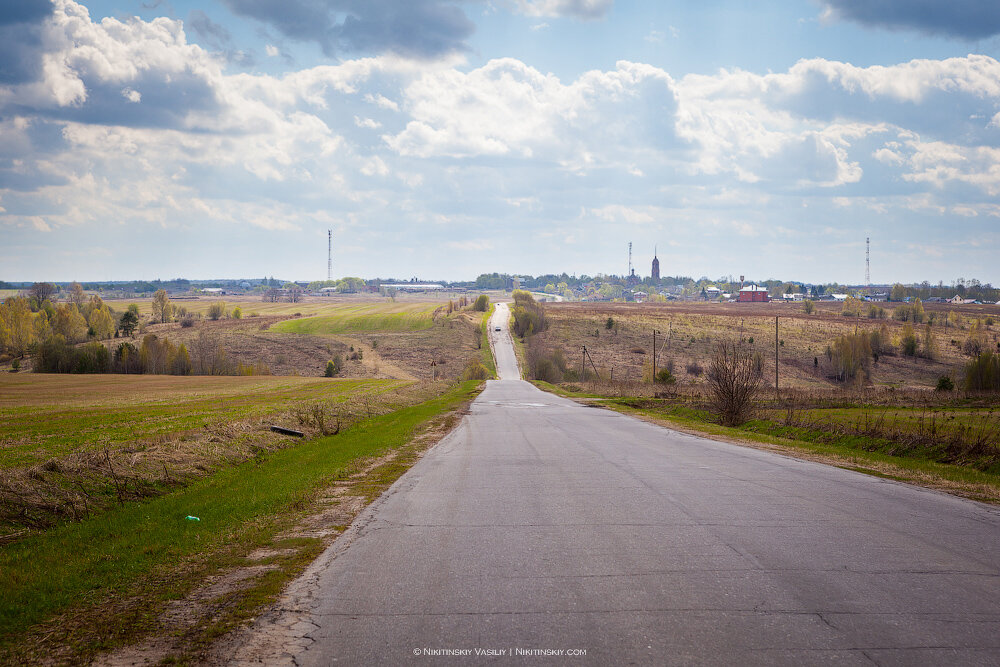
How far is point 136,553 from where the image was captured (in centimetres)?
941

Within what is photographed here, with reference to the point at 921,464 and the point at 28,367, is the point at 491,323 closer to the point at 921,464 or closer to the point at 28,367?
the point at 28,367

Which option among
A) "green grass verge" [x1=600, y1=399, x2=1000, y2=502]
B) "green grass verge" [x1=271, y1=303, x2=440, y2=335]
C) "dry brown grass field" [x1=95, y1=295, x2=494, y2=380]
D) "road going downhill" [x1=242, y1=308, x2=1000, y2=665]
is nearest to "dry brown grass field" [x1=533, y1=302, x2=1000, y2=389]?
"dry brown grass field" [x1=95, y1=295, x2=494, y2=380]

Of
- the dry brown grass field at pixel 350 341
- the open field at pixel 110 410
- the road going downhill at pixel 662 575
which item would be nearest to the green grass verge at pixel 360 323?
the dry brown grass field at pixel 350 341

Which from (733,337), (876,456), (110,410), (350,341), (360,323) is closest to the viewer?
(876,456)

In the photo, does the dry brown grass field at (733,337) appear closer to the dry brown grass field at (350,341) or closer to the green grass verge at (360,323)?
the dry brown grass field at (350,341)

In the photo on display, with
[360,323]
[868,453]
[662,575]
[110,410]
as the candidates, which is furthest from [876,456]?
[360,323]

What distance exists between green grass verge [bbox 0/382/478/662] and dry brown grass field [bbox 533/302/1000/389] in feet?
230

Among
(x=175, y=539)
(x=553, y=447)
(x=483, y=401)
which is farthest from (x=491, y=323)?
(x=175, y=539)

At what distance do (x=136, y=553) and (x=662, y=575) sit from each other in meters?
7.08

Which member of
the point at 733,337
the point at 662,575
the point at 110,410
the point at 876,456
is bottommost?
the point at 110,410

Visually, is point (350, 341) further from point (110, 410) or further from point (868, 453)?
point (868, 453)

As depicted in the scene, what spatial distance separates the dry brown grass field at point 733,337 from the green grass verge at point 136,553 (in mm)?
70087

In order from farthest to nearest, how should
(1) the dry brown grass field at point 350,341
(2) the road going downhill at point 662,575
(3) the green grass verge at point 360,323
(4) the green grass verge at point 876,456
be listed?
(3) the green grass verge at point 360,323 → (1) the dry brown grass field at point 350,341 → (4) the green grass verge at point 876,456 → (2) the road going downhill at point 662,575

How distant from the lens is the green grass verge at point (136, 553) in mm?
6848
